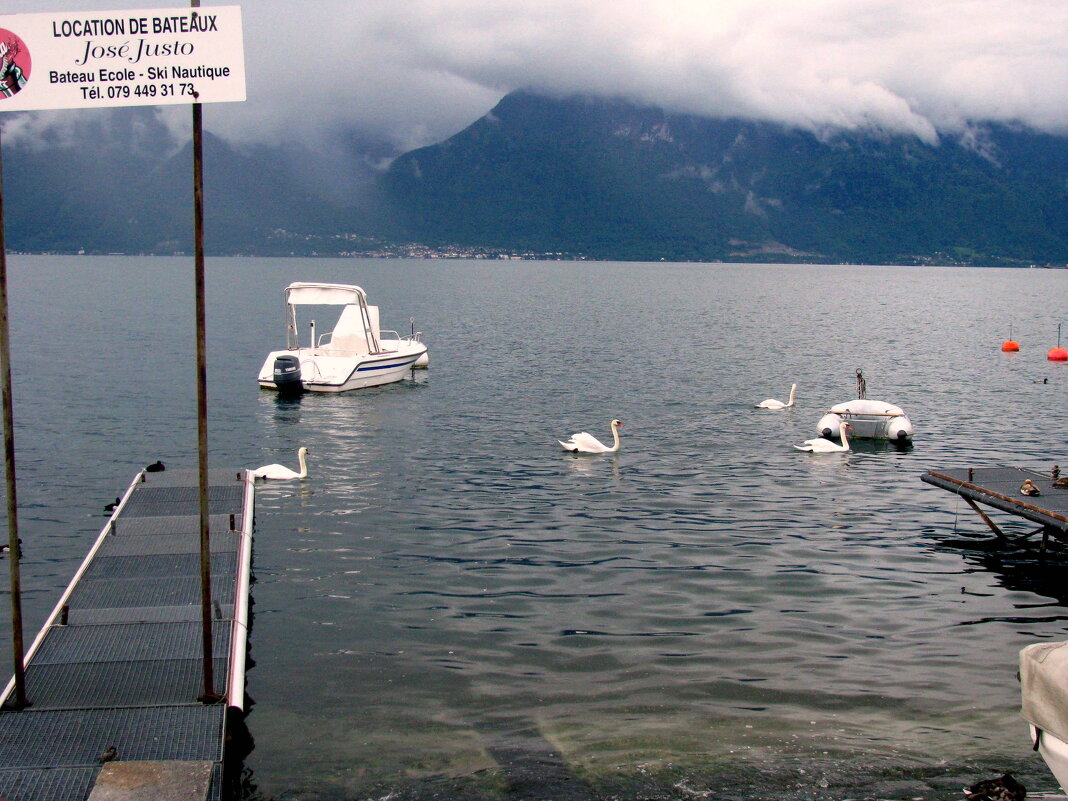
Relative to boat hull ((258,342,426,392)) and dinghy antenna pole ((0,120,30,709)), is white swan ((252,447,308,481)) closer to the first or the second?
dinghy antenna pole ((0,120,30,709))

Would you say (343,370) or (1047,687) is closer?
(1047,687)

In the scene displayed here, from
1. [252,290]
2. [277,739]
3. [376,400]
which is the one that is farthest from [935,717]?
[252,290]

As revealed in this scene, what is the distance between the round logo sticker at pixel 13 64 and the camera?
9.38 m

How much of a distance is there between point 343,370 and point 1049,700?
38.8 meters

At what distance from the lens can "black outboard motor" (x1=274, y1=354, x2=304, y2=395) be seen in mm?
42781

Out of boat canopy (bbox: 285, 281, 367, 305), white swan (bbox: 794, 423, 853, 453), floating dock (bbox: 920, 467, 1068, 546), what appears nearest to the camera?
floating dock (bbox: 920, 467, 1068, 546)

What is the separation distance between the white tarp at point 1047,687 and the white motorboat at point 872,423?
25.3m

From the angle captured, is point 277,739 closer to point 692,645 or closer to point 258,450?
point 692,645

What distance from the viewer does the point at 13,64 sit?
9375mm

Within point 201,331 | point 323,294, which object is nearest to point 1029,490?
point 201,331

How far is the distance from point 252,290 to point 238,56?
15193cm

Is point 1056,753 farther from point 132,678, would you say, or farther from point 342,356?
point 342,356

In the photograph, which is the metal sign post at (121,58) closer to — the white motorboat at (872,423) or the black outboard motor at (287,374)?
the white motorboat at (872,423)

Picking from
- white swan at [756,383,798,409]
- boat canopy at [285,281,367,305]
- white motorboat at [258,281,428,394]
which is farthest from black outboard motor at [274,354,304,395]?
white swan at [756,383,798,409]
